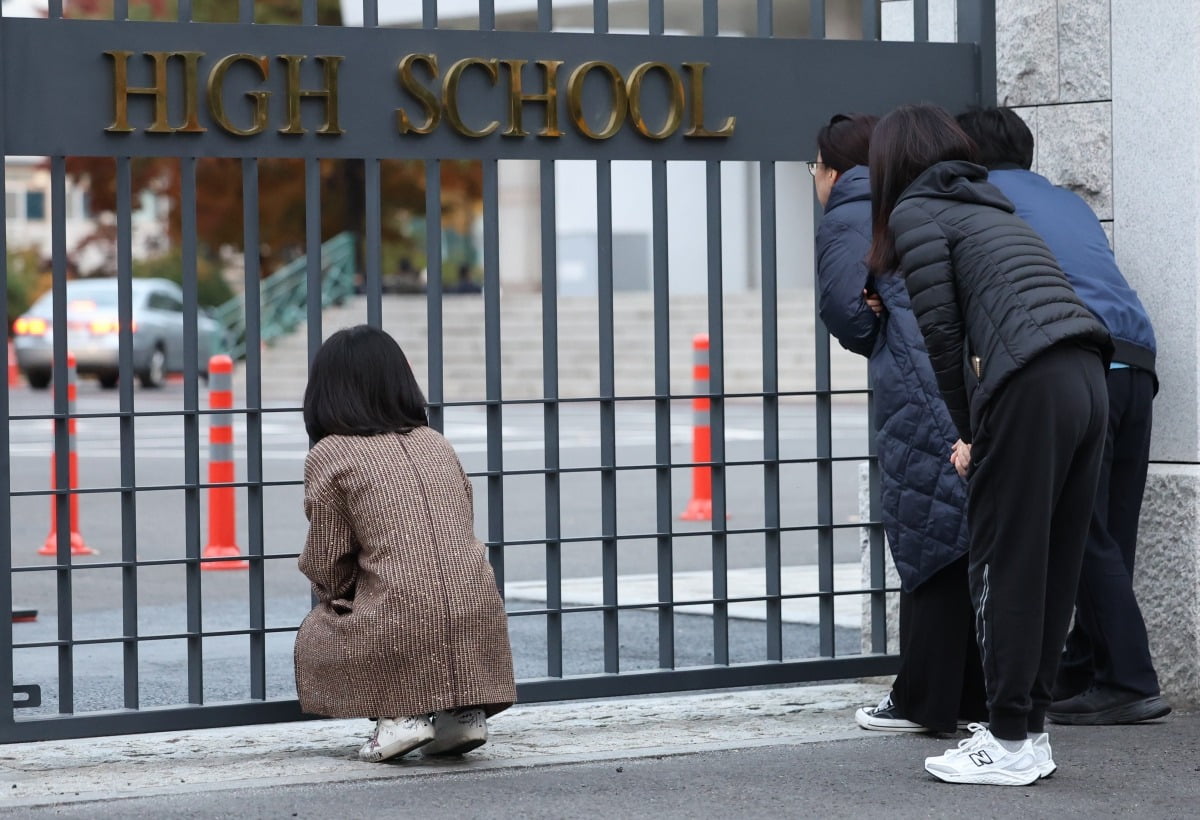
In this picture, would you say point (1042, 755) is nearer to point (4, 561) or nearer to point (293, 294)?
point (4, 561)

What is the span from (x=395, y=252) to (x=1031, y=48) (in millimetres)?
45903

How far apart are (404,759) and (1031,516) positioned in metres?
1.81

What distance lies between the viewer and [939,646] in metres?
5.29

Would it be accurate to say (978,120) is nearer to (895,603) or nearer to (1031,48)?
(1031,48)

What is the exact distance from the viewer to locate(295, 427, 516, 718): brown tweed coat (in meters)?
4.81

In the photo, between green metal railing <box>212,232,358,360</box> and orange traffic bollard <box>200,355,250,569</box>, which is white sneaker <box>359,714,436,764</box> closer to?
orange traffic bollard <box>200,355,250,569</box>

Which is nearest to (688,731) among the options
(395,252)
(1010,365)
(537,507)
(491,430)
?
(491,430)

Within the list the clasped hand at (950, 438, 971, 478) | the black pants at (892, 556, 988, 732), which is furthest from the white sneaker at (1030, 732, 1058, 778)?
the clasped hand at (950, 438, 971, 478)

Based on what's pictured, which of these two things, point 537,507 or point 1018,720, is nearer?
point 1018,720

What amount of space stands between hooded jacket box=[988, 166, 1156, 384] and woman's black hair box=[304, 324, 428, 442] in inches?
72.8

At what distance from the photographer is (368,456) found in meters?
4.92

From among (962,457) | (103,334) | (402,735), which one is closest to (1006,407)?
(962,457)

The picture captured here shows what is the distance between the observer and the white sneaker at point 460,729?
495cm

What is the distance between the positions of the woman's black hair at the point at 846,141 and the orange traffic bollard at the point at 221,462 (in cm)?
497
